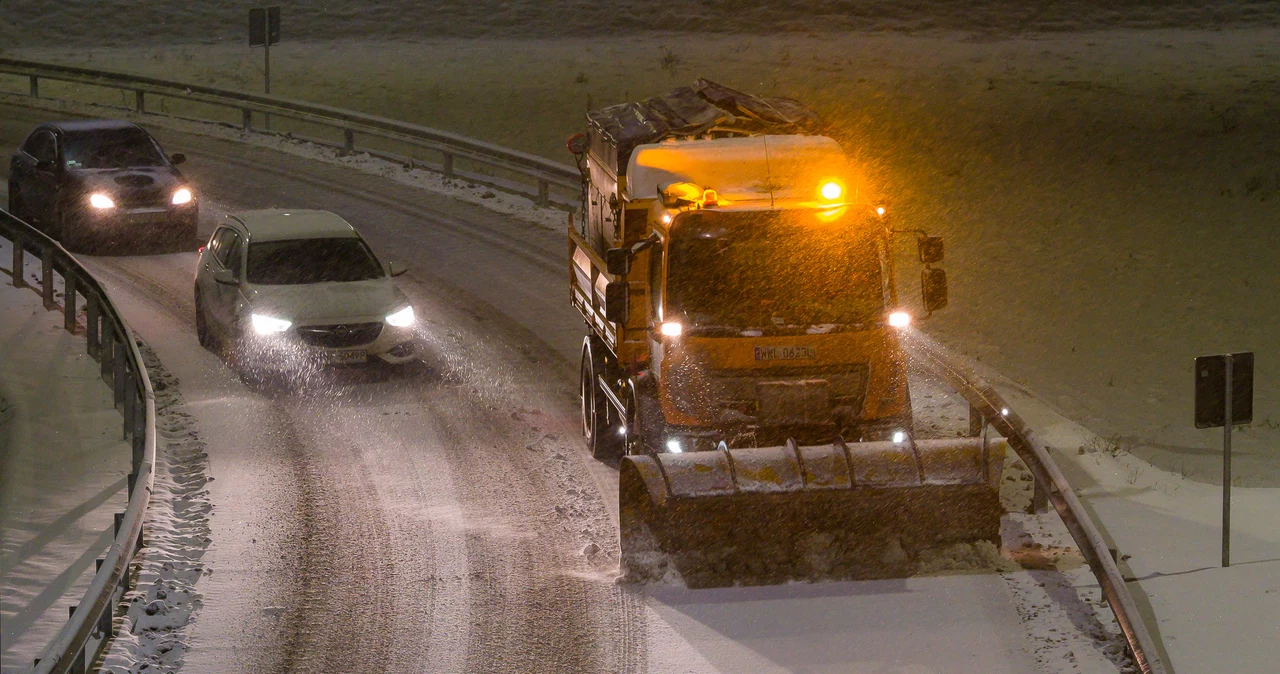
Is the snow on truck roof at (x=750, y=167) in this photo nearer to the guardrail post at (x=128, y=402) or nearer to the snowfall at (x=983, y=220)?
the snowfall at (x=983, y=220)

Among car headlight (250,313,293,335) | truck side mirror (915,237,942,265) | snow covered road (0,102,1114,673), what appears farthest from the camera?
car headlight (250,313,293,335)

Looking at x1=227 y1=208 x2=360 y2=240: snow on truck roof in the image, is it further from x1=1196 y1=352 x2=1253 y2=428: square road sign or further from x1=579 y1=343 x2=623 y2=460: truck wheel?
x1=1196 y1=352 x2=1253 y2=428: square road sign

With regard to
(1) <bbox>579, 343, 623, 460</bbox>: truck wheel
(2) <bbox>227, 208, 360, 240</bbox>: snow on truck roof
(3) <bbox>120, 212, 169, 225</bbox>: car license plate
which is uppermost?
(2) <bbox>227, 208, 360, 240</bbox>: snow on truck roof

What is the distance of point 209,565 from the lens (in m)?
10.8

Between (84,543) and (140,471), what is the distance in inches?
36.2

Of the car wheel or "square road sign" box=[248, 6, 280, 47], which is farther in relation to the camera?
"square road sign" box=[248, 6, 280, 47]

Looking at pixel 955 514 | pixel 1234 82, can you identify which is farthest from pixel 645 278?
pixel 1234 82

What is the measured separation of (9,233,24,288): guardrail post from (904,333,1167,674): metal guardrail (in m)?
11.5

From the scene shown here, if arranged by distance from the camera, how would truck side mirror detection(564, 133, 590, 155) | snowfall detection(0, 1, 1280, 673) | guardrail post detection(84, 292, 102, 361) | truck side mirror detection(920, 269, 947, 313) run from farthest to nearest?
guardrail post detection(84, 292, 102, 361) < truck side mirror detection(564, 133, 590, 155) < truck side mirror detection(920, 269, 947, 313) < snowfall detection(0, 1, 1280, 673)

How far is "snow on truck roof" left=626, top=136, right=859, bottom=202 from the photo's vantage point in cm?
1146

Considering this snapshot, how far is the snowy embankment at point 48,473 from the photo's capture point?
10.1 metres

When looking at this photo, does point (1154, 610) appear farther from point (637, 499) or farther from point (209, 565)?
point (209, 565)

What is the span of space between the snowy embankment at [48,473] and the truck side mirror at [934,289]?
6485mm

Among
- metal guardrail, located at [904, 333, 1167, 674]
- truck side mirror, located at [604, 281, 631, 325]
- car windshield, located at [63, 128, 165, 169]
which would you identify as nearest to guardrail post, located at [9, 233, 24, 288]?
car windshield, located at [63, 128, 165, 169]
